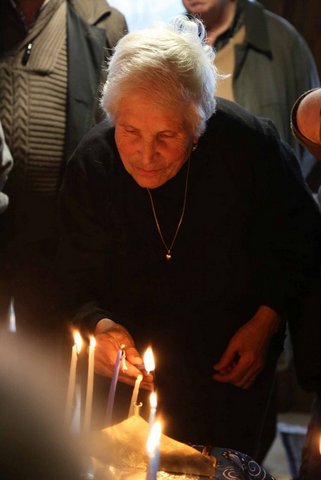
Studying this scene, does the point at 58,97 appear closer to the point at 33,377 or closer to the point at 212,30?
the point at 212,30

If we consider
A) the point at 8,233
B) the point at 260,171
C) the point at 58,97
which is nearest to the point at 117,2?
the point at 58,97

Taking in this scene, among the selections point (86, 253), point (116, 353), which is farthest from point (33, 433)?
point (86, 253)

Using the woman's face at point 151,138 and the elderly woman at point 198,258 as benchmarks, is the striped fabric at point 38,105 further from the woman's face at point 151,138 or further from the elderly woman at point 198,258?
the woman's face at point 151,138

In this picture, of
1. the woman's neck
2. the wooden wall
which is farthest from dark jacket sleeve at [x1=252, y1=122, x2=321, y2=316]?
the wooden wall

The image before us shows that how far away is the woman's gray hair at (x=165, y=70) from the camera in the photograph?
2.00 metres

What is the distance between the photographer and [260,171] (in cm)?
225

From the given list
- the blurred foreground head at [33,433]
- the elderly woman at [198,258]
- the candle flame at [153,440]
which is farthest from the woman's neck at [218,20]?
the candle flame at [153,440]

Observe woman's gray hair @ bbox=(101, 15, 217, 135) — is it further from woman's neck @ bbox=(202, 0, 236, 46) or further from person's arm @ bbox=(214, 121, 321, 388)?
woman's neck @ bbox=(202, 0, 236, 46)

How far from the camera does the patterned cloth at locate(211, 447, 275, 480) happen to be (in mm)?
1670

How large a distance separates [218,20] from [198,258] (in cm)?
110

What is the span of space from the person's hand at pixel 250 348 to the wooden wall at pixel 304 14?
65.0 inches

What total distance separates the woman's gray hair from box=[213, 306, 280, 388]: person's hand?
590 millimetres

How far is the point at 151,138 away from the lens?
6.74 feet

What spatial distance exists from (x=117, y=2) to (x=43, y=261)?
4.22 ft
